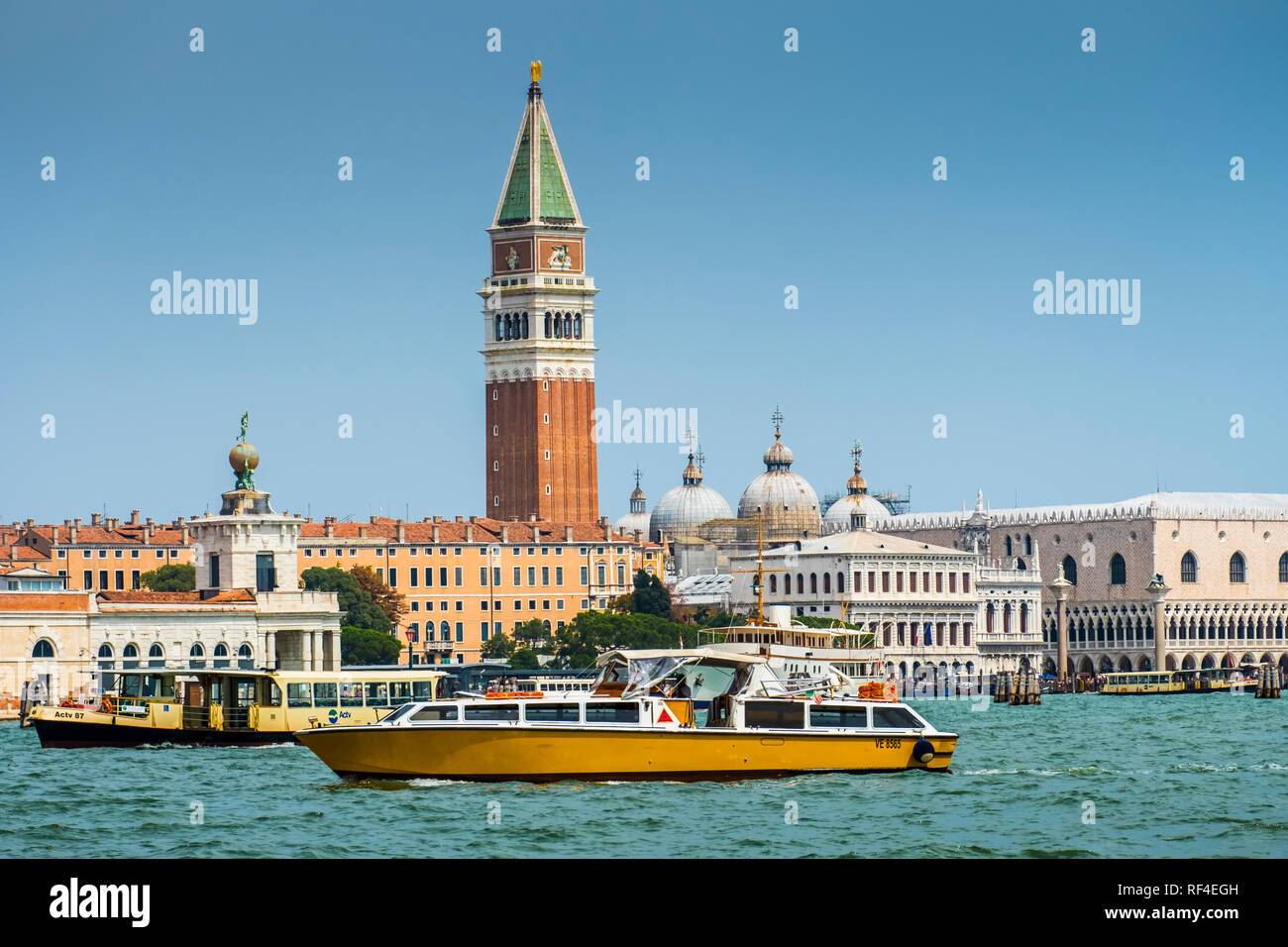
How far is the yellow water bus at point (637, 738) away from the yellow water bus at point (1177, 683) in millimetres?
69853

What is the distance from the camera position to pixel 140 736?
47.7 meters

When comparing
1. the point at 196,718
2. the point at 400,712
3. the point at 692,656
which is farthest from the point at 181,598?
the point at 400,712

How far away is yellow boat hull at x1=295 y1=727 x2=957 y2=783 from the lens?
33000mm

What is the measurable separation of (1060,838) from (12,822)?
13.6 meters

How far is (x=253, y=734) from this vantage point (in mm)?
47719

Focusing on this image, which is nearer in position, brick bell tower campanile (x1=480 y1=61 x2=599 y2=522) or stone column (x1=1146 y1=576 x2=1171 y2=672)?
stone column (x1=1146 y1=576 x2=1171 y2=672)

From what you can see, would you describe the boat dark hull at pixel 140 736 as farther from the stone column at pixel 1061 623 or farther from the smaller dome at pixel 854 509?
the smaller dome at pixel 854 509

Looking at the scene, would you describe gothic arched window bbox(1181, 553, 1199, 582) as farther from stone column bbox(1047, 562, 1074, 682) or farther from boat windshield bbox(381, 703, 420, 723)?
boat windshield bbox(381, 703, 420, 723)

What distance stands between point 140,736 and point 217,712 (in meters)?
1.68

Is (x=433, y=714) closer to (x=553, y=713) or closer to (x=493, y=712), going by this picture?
(x=493, y=712)
